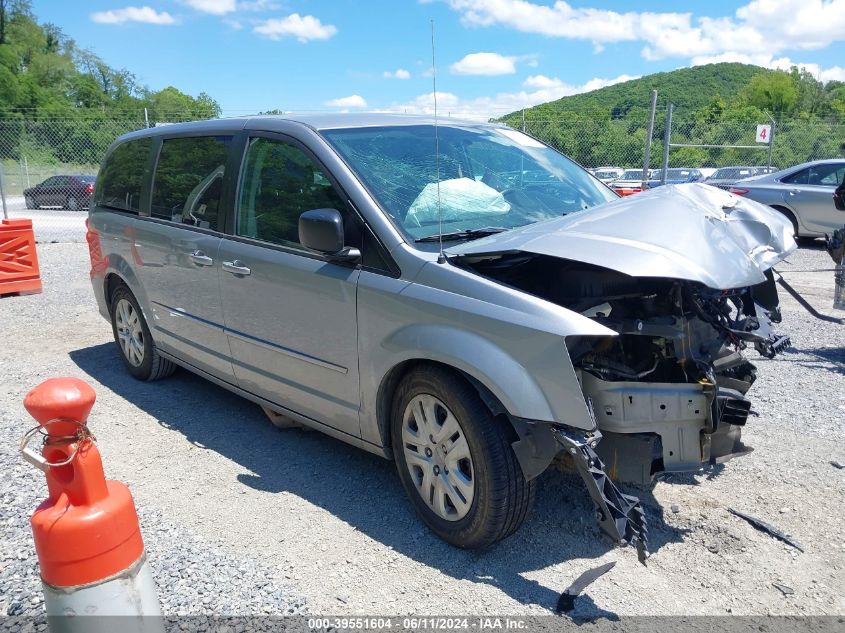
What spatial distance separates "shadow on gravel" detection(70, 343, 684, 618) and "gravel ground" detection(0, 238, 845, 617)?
10 mm

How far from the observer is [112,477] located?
4.03m

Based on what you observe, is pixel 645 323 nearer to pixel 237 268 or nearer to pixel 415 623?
pixel 415 623

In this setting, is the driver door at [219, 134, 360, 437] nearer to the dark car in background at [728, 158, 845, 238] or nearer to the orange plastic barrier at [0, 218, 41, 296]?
the orange plastic barrier at [0, 218, 41, 296]

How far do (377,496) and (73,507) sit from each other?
6.77 ft

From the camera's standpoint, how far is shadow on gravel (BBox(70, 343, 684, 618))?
10.2 feet

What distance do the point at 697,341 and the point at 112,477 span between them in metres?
3.23

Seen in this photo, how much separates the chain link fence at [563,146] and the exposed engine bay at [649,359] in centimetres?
910

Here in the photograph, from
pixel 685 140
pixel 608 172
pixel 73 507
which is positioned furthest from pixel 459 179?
pixel 685 140

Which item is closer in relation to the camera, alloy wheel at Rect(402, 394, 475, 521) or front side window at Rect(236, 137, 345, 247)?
alloy wheel at Rect(402, 394, 475, 521)

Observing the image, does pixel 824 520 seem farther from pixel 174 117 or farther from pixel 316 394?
pixel 174 117

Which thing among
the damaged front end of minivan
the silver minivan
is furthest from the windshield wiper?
the damaged front end of minivan

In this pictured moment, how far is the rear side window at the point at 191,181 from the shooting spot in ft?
14.6

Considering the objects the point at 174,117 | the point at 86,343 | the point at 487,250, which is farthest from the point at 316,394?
the point at 174,117

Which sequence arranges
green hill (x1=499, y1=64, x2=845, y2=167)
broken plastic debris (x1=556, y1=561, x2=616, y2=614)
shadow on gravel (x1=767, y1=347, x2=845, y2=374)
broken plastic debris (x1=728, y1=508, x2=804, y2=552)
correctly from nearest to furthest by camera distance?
broken plastic debris (x1=556, y1=561, x2=616, y2=614), broken plastic debris (x1=728, y1=508, x2=804, y2=552), shadow on gravel (x1=767, y1=347, x2=845, y2=374), green hill (x1=499, y1=64, x2=845, y2=167)
